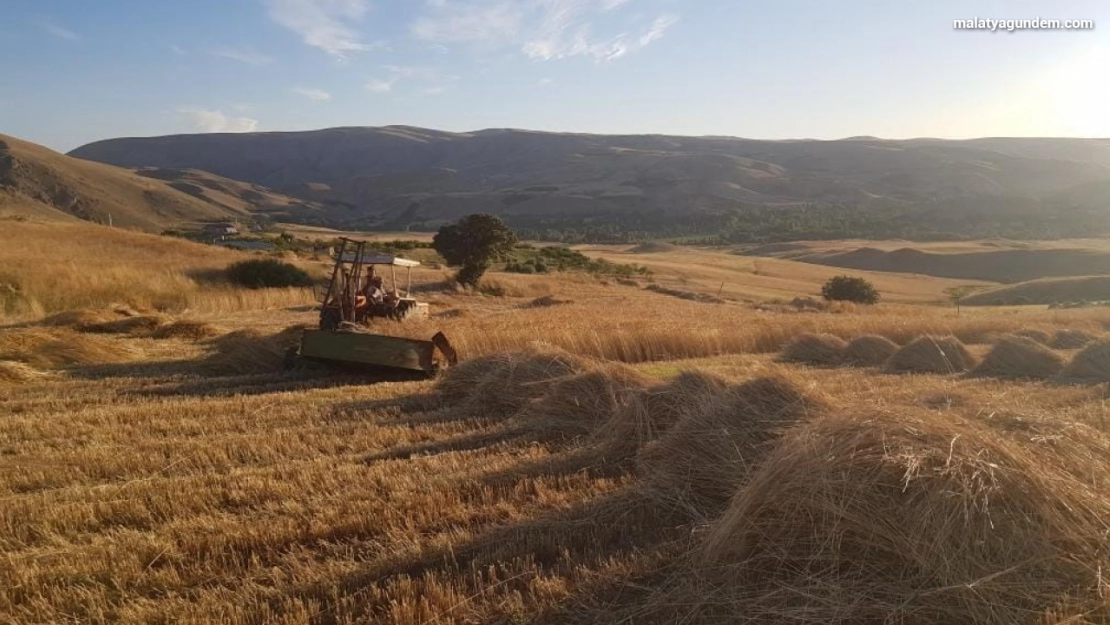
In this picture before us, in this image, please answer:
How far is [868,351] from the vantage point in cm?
1455

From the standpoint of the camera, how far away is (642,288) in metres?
37.4

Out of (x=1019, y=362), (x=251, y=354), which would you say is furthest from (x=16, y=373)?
(x=1019, y=362)

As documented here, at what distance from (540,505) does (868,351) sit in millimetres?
10378

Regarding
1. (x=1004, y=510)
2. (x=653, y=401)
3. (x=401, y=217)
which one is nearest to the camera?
(x=1004, y=510)

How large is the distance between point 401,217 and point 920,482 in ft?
498

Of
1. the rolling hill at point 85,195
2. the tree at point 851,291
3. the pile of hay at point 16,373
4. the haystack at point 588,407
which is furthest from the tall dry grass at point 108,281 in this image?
the rolling hill at point 85,195

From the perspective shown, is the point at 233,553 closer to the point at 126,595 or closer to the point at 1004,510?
the point at 126,595

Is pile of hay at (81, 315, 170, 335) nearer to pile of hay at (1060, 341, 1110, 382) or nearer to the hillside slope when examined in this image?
pile of hay at (1060, 341, 1110, 382)

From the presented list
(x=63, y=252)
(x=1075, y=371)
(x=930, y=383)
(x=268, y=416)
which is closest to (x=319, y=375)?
(x=268, y=416)

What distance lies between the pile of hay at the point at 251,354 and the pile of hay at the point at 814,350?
8.81m

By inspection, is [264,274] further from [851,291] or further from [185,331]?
[851,291]

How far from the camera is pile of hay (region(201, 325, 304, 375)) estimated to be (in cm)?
1299

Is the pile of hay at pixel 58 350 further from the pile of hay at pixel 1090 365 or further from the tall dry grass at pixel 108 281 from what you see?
the pile of hay at pixel 1090 365

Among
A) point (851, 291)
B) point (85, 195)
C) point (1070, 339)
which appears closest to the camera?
point (1070, 339)
